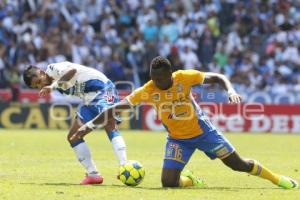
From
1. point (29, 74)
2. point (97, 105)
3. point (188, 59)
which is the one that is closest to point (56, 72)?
point (29, 74)

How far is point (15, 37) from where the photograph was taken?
3181 centimetres

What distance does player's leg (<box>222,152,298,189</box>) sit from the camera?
1205 cm

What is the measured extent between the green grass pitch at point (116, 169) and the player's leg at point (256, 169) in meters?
0.17

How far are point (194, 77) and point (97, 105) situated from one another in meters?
1.91

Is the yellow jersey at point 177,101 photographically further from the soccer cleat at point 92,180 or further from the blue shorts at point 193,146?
the soccer cleat at point 92,180

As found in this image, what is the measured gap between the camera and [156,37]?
31.8m

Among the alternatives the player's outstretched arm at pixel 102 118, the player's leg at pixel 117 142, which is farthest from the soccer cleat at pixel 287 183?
the player's outstretched arm at pixel 102 118

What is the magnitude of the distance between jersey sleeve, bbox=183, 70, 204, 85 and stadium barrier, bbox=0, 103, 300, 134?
618 inches

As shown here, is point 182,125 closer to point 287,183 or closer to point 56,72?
point 287,183

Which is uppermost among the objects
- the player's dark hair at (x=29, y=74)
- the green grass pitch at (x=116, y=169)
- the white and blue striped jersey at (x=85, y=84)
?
the player's dark hair at (x=29, y=74)

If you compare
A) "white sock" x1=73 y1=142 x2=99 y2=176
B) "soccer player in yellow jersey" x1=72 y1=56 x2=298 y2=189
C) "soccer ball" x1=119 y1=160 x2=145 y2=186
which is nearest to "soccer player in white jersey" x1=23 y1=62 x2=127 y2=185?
"white sock" x1=73 y1=142 x2=99 y2=176

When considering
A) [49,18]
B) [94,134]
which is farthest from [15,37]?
[94,134]

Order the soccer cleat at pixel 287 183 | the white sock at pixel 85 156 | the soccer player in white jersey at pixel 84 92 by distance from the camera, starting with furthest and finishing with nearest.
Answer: the white sock at pixel 85 156, the soccer player in white jersey at pixel 84 92, the soccer cleat at pixel 287 183

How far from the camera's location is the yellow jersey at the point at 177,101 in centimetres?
1203
